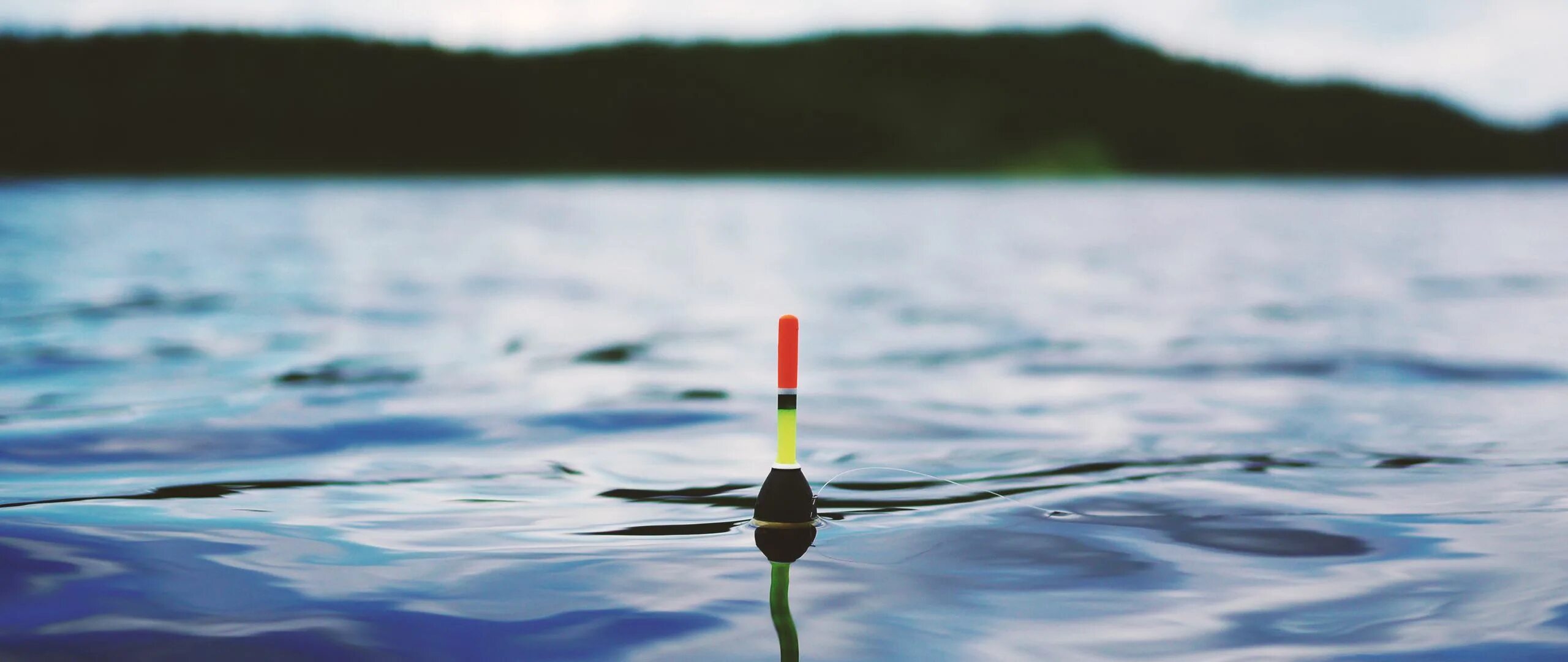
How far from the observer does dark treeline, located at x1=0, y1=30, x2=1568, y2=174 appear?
147 m

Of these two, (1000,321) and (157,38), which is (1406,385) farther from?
(157,38)

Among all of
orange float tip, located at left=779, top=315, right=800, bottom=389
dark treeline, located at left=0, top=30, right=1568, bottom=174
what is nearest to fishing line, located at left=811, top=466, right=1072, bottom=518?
orange float tip, located at left=779, top=315, right=800, bottom=389

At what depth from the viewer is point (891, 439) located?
8445 millimetres

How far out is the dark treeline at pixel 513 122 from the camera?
147 metres

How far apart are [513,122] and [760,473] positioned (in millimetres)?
177348

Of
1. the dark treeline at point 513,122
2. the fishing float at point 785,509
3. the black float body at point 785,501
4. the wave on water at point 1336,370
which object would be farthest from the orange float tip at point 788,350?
the dark treeline at point 513,122

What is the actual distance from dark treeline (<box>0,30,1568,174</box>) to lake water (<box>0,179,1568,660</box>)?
135 meters

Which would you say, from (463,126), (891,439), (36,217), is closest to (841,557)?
(891,439)

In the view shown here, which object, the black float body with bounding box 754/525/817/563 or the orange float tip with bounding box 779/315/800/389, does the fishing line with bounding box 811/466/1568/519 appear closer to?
the black float body with bounding box 754/525/817/563

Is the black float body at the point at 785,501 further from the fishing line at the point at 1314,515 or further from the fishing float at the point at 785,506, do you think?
the fishing line at the point at 1314,515

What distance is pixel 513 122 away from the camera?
17888cm

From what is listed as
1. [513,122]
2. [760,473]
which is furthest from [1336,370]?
[513,122]

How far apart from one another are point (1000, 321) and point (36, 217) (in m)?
49.7

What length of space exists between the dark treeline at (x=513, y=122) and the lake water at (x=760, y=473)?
444ft
